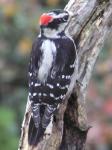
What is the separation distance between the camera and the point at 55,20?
5.74 meters

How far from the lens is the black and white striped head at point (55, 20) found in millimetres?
5664

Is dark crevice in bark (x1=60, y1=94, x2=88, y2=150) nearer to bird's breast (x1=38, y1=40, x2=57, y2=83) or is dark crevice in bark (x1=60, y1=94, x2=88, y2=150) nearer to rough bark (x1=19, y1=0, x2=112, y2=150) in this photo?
rough bark (x1=19, y1=0, x2=112, y2=150)

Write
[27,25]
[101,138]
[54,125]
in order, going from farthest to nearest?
[27,25], [101,138], [54,125]

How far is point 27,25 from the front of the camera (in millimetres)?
8953

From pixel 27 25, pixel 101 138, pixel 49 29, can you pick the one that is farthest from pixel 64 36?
pixel 27 25

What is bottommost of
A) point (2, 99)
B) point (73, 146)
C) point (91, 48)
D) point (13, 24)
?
point (2, 99)

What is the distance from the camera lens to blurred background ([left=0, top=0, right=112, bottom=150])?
8.12 metres

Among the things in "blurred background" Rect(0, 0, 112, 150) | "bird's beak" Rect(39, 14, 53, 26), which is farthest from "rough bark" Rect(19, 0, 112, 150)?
"blurred background" Rect(0, 0, 112, 150)

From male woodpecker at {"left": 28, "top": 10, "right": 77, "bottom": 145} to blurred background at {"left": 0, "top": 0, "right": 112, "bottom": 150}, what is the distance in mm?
2174

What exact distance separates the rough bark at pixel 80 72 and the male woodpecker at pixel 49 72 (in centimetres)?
8

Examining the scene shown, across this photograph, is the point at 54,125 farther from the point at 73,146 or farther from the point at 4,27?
the point at 4,27

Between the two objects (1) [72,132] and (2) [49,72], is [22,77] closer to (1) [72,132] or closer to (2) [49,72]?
(1) [72,132]

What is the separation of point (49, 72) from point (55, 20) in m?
0.42

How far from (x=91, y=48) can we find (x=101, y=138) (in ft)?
7.73
